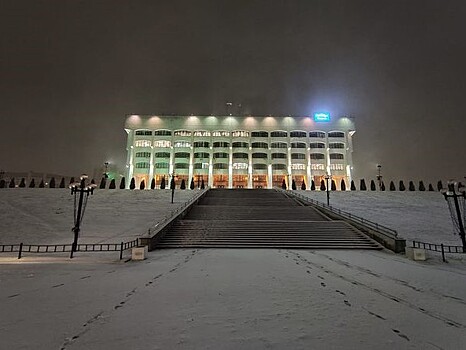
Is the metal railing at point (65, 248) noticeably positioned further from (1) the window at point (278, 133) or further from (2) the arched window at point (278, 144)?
(1) the window at point (278, 133)

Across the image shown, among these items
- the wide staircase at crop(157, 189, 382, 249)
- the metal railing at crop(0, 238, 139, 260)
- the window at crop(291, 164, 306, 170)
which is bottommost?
the metal railing at crop(0, 238, 139, 260)

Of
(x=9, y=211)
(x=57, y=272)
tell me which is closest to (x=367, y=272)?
(x=57, y=272)

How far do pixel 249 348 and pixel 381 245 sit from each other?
1459cm

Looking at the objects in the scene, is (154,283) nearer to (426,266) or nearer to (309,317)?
(309,317)

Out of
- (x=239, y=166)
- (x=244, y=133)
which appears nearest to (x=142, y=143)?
(x=239, y=166)

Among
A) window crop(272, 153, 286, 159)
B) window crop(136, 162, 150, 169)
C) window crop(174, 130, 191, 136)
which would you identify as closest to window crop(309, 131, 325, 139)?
window crop(272, 153, 286, 159)

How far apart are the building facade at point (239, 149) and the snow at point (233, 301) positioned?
192ft

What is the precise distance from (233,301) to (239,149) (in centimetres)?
6898

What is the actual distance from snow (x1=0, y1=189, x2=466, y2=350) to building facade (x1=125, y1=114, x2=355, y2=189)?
58.6 m

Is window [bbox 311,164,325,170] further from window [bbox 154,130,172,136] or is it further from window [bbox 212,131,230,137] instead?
window [bbox 154,130,172,136]

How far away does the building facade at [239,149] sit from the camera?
72.8 metres

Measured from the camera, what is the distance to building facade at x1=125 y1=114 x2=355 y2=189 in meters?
72.8

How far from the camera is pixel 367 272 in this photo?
9.76 meters

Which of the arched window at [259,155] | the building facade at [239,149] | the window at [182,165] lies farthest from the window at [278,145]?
the window at [182,165]
